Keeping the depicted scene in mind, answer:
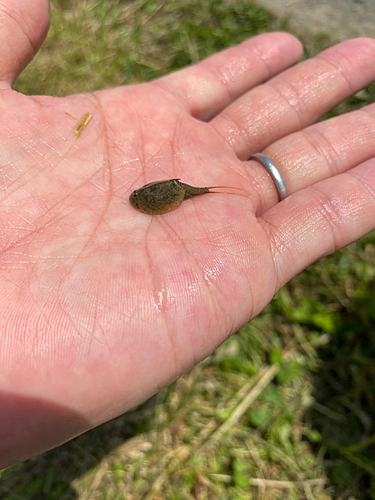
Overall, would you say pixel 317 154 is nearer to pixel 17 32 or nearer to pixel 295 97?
pixel 295 97

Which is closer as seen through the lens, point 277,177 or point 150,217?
point 150,217

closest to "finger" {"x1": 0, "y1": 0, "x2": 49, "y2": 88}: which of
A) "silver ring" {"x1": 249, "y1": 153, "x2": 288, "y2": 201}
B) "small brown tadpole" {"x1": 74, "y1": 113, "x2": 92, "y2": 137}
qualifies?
"small brown tadpole" {"x1": 74, "y1": 113, "x2": 92, "y2": 137}

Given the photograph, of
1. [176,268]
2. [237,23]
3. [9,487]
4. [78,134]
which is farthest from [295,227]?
[237,23]

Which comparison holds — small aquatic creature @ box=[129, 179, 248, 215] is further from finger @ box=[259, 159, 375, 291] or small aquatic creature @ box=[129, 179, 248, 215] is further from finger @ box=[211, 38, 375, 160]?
finger @ box=[211, 38, 375, 160]

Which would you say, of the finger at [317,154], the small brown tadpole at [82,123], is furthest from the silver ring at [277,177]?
the small brown tadpole at [82,123]

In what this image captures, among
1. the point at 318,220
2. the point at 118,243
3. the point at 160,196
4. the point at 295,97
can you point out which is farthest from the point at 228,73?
the point at 118,243

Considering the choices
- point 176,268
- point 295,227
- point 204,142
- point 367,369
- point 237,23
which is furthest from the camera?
point 237,23

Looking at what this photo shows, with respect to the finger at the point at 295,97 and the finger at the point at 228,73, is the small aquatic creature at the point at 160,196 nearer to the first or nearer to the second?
the finger at the point at 295,97

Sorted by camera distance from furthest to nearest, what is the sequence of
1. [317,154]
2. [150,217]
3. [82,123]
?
[317,154] < [82,123] < [150,217]

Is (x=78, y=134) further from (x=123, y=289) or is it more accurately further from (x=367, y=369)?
(x=367, y=369)
